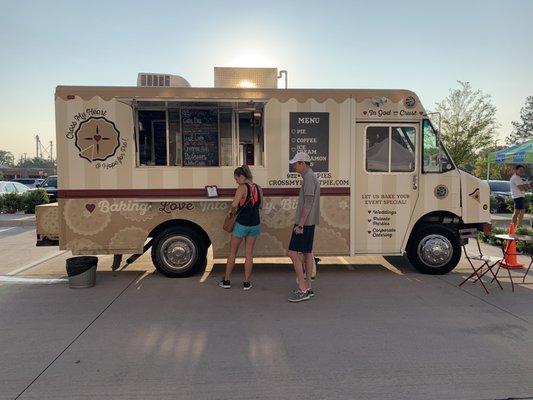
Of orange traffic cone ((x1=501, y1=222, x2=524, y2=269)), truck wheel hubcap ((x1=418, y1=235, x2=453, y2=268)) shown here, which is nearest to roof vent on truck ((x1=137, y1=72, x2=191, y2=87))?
truck wheel hubcap ((x1=418, y1=235, x2=453, y2=268))

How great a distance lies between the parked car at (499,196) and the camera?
18656 millimetres

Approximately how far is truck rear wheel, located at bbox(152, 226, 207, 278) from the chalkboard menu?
3.48 feet

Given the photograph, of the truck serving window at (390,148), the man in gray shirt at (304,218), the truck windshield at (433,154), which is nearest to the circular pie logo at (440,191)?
the truck windshield at (433,154)

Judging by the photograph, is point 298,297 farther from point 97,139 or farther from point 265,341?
point 97,139

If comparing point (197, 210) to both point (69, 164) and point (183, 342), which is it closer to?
point (69, 164)

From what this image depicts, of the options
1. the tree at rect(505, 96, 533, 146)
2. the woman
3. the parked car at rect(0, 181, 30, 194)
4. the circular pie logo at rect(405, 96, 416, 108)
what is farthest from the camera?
the tree at rect(505, 96, 533, 146)

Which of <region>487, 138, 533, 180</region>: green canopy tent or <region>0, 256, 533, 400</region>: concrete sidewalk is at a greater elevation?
<region>487, 138, 533, 180</region>: green canopy tent

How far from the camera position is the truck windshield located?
711 centimetres

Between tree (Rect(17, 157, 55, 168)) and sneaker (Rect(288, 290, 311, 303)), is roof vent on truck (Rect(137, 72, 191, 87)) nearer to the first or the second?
sneaker (Rect(288, 290, 311, 303))

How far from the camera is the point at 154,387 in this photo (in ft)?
11.7

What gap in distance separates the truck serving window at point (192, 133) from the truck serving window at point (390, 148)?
1719mm

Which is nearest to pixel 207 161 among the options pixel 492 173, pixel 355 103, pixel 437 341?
pixel 355 103

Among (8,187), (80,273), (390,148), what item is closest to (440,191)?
(390,148)

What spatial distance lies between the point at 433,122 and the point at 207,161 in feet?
11.7
